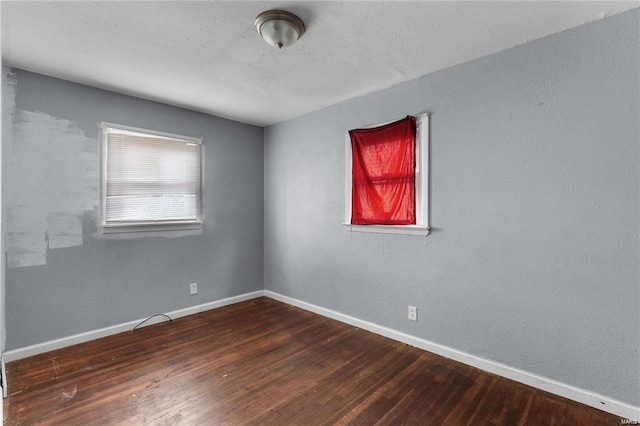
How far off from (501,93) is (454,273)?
1409mm

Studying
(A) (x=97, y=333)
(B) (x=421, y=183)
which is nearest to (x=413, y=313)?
(B) (x=421, y=183)

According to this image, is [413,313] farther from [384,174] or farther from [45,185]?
[45,185]

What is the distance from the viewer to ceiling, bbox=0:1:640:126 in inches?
69.4

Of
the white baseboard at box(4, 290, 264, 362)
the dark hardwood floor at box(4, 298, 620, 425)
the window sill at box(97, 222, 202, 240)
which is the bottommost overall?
the dark hardwood floor at box(4, 298, 620, 425)

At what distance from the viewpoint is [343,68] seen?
2.52 metres

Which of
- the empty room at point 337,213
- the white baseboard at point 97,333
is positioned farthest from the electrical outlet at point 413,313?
the white baseboard at point 97,333

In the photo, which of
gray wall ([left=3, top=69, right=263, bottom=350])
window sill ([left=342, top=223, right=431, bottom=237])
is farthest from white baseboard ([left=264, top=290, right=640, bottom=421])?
gray wall ([left=3, top=69, right=263, bottom=350])

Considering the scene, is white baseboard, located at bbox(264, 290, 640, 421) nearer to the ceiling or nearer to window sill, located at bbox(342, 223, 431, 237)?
window sill, located at bbox(342, 223, 431, 237)

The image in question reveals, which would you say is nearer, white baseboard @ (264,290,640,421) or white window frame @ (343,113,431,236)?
white baseboard @ (264,290,640,421)

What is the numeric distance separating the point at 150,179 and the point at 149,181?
0.02 metres

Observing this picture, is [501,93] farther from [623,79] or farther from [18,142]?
[18,142]

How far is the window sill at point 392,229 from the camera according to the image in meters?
2.64

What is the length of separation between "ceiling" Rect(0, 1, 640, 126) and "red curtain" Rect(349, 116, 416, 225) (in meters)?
0.47

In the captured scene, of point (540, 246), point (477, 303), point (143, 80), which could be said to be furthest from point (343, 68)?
point (477, 303)
